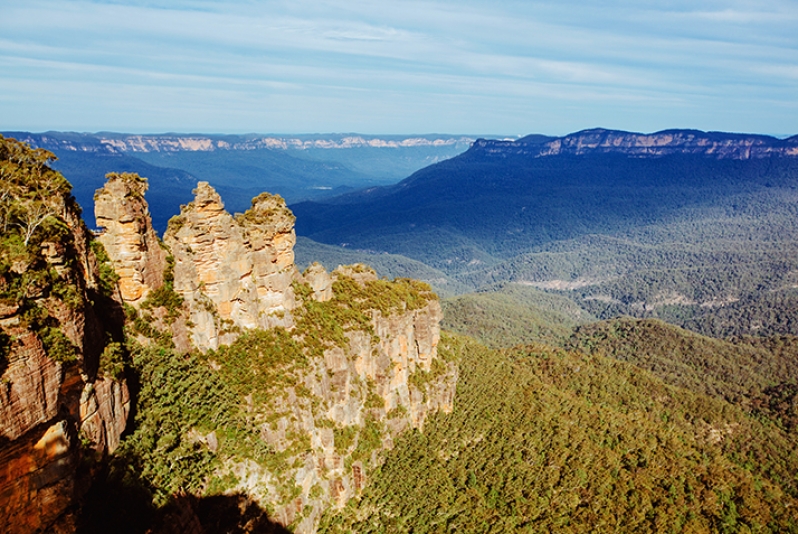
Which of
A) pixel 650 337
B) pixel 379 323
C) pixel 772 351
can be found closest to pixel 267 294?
pixel 379 323

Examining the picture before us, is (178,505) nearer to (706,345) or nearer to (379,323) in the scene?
(379,323)

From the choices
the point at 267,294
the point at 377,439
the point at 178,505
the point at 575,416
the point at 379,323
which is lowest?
the point at 575,416

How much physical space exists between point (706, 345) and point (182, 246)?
125037mm

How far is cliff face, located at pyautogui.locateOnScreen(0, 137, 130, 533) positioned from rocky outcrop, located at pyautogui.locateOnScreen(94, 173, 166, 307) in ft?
17.8

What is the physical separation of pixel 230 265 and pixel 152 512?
57.2ft

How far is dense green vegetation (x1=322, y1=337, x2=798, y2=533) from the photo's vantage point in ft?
136

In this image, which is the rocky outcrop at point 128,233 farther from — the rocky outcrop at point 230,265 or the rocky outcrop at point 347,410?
the rocky outcrop at point 347,410

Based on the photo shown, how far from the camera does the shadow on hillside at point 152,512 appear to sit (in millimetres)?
22859

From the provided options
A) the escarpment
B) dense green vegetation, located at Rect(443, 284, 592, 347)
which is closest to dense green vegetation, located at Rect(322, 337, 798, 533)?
the escarpment

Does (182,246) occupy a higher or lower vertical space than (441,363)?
higher

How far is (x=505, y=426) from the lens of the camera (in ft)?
174

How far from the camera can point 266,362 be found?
38.2 meters

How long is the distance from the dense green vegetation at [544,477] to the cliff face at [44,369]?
2118 cm

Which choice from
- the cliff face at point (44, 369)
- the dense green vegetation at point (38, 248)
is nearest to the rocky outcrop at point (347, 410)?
the cliff face at point (44, 369)
